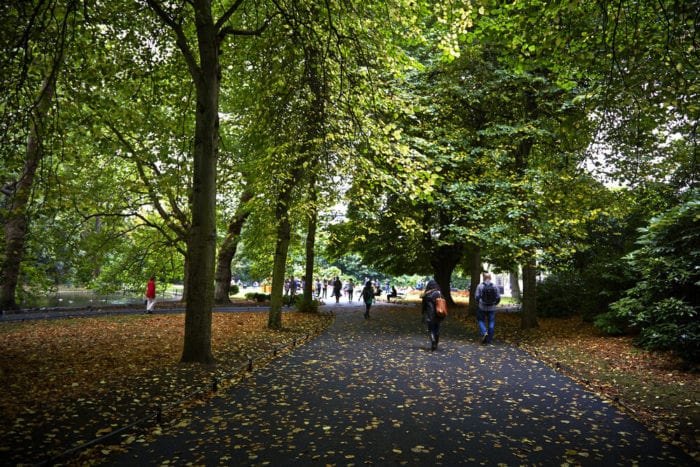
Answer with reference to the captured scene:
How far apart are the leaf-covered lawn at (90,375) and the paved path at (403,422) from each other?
28.6 inches

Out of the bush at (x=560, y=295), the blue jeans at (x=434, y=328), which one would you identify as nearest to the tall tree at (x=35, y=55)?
the blue jeans at (x=434, y=328)

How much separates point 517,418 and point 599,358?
5.52m

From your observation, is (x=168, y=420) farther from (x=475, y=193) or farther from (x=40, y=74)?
(x=475, y=193)

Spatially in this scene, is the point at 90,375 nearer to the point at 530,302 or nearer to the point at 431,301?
the point at 431,301

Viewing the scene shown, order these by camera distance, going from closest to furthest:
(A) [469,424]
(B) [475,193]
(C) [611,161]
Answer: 1. (A) [469,424]
2. (C) [611,161]
3. (B) [475,193]

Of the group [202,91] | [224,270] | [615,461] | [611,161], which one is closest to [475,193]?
[611,161]

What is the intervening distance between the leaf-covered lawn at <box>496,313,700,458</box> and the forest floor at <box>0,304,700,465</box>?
0.02m

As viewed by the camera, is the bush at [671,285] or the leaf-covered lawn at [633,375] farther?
the bush at [671,285]

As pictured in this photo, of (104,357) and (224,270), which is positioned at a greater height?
(224,270)

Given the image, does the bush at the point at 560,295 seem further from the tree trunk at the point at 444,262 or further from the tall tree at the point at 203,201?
the tall tree at the point at 203,201

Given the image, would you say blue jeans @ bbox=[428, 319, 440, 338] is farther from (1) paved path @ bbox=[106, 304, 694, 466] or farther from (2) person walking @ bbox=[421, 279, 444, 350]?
(1) paved path @ bbox=[106, 304, 694, 466]

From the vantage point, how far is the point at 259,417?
18.8ft

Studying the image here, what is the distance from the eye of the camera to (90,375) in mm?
7398

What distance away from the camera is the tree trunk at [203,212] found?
859cm
